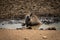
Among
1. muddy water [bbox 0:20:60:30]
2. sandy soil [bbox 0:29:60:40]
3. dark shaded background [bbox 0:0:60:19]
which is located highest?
dark shaded background [bbox 0:0:60:19]

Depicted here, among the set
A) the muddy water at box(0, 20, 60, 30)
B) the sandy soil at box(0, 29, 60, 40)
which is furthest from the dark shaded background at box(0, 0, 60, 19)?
the sandy soil at box(0, 29, 60, 40)

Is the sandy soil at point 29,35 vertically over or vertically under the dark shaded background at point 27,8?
under

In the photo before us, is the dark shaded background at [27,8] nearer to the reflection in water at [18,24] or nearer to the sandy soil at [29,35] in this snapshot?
the reflection in water at [18,24]

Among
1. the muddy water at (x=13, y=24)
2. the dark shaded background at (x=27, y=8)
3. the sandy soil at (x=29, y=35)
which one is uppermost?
the dark shaded background at (x=27, y=8)

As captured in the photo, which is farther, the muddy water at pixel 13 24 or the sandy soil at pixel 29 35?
the muddy water at pixel 13 24

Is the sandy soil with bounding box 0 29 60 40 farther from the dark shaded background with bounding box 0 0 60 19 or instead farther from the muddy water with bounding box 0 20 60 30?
the dark shaded background with bounding box 0 0 60 19

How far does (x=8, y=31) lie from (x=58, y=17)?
1.82ft

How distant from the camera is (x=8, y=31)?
1.73 metres

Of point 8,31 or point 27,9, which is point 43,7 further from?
point 8,31

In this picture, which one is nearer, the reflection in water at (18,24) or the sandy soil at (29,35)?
the sandy soil at (29,35)

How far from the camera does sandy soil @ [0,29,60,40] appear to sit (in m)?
1.63

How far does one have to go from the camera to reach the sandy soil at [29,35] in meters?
1.63

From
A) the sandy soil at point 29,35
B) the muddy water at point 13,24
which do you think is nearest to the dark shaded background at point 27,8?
the muddy water at point 13,24

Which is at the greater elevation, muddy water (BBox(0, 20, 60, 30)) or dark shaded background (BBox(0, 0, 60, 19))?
dark shaded background (BBox(0, 0, 60, 19))
